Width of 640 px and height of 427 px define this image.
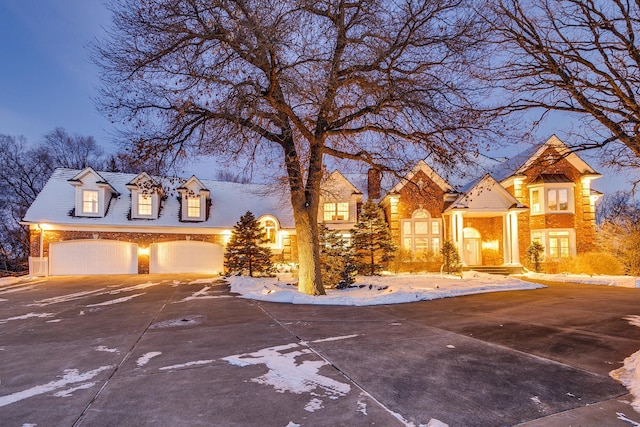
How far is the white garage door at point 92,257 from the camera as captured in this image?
20203mm

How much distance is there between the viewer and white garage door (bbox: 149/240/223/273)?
72.2 feet

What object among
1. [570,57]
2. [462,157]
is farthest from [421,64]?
[570,57]

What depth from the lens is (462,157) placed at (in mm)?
10398

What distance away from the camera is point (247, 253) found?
1953 centimetres

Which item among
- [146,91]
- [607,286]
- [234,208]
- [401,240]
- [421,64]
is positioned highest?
[421,64]

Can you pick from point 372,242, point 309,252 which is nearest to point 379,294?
point 309,252

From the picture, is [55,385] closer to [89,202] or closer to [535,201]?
[89,202]

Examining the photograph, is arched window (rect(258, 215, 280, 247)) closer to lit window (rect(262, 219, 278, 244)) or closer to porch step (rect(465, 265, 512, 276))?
lit window (rect(262, 219, 278, 244))

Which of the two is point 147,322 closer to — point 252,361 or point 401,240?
point 252,361

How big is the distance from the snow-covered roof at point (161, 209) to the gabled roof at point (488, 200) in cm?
1017

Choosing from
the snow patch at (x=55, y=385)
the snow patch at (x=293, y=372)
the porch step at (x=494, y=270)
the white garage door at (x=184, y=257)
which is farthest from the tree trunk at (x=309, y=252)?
the white garage door at (x=184, y=257)

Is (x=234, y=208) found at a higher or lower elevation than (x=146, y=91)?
lower

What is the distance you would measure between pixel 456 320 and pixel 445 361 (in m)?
3.01

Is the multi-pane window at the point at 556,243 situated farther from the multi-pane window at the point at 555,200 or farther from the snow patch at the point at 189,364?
the snow patch at the point at 189,364
